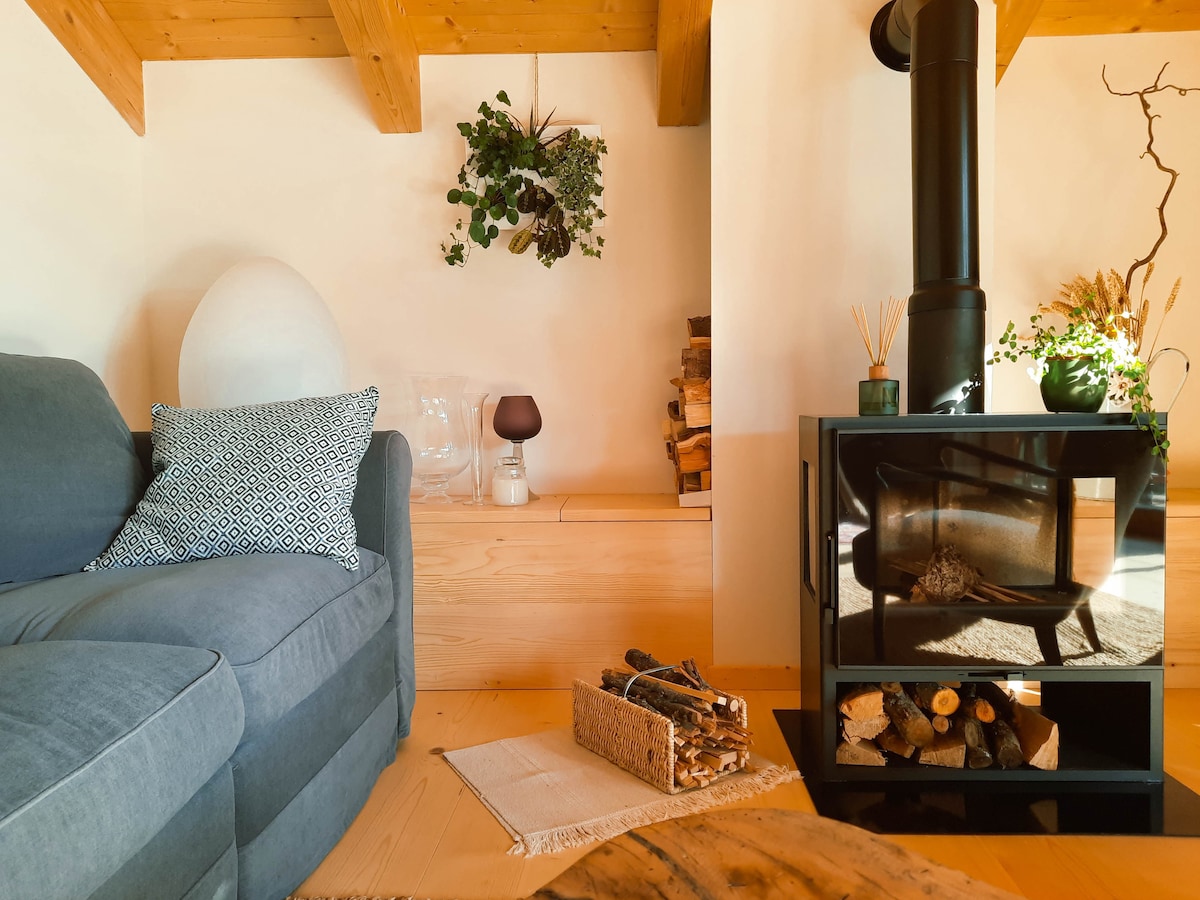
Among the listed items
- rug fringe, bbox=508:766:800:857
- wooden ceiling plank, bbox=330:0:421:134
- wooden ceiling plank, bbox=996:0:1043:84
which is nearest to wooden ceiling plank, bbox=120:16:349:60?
wooden ceiling plank, bbox=330:0:421:134

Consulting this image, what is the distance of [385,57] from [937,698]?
2266 mm

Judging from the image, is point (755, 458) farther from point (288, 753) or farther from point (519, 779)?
point (288, 753)

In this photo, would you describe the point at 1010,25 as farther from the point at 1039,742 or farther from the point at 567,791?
the point at 567,791

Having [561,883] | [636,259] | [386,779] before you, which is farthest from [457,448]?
[561,883]

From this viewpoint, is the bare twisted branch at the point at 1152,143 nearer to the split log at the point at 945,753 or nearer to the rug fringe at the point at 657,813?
the split log at the point at 945,753

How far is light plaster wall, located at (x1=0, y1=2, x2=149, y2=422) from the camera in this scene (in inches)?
87.0

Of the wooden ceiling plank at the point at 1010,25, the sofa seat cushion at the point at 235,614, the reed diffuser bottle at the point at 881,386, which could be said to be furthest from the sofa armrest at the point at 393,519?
the wooden ceiling plank at the point at 1010,25

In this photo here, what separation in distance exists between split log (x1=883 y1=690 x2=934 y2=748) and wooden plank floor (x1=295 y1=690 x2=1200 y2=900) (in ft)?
0.84

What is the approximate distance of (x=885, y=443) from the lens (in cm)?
174

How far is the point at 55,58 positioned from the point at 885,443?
8.39 ft

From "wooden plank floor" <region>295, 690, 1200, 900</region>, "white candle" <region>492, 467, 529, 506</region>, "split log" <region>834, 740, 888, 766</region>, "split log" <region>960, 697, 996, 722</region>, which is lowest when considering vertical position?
"wooden plank floor" <region>295, 690, 1200, 900</region>

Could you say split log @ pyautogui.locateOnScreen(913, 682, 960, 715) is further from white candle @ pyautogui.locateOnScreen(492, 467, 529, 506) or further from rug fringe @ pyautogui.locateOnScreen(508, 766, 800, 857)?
white candle @ pyautogui.locateOnScreen(492, 467, 529, 506)

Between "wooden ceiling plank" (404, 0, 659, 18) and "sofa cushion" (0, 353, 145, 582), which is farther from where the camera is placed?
"wooden ceiling plank" (404, 0, 659, 18)

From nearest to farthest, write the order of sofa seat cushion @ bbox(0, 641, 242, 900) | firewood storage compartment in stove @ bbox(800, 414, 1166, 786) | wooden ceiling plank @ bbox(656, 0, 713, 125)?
sofa seat cushion @ bbox(0, 641, 242, 900), firewood storage compartment in stove @ bbox(800, 414, 1166, 786), wooden ceiling plank @ bbox(656, 0, 713, 125)
